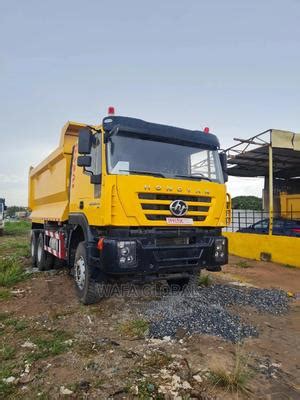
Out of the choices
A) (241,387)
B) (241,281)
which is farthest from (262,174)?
(241,387)

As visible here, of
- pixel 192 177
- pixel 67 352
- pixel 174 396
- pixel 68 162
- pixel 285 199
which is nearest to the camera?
pixel 174 396

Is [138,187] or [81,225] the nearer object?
[138,187]

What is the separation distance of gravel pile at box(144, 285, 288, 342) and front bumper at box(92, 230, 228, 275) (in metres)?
0.55

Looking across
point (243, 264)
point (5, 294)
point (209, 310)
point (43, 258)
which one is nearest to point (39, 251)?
point (43, 258)

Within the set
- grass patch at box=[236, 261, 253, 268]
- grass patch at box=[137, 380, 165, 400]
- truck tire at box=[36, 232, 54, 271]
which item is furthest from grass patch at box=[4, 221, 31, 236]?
grass patch at box=[137, 380, 165, 400]

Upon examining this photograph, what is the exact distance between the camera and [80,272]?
18.6 ft

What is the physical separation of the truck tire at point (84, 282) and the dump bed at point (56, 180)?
1337 mm

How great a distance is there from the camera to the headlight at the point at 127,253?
15.2 ft

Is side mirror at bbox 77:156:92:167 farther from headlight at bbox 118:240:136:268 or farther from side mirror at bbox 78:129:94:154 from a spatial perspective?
headlight at bbox 118:240:136:268

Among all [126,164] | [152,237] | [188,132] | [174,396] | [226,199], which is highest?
[188,132]

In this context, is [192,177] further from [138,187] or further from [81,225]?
[81,225]

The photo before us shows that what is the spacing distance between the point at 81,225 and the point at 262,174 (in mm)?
13658

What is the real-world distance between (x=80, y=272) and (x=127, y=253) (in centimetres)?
142

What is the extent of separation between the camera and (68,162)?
273 inches
